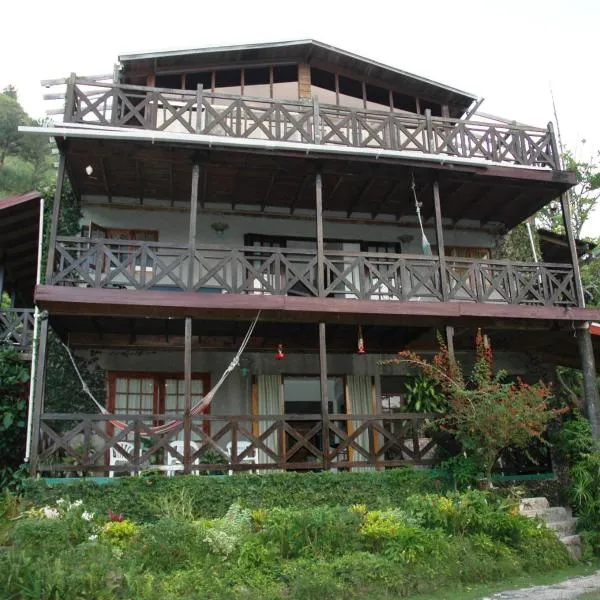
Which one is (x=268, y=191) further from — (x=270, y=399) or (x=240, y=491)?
(x=240, y=491)

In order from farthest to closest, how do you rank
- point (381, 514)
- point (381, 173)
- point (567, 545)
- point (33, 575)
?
point (381, 173), point (567, 545), point (381, 514), point (33, 575)

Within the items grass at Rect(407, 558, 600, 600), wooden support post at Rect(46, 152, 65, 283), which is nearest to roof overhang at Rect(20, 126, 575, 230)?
wooden support post at Rect(46, 152, 65, 283)

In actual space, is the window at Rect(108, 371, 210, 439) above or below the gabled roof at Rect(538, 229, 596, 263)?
below

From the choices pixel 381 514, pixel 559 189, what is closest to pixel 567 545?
pixel 381 514

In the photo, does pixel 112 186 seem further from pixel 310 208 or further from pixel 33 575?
pixel 33 575

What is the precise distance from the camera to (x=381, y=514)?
28.4ft

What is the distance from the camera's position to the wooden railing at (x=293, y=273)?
11.1m

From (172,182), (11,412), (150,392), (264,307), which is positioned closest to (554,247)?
(264,307)

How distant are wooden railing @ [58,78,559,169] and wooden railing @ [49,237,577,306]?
7.24 ft

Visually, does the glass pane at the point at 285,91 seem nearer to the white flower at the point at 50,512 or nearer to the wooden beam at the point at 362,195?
the wooden beam at the point at 362,195

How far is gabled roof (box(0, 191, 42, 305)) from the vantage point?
1346cm

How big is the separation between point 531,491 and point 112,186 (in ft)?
34.5

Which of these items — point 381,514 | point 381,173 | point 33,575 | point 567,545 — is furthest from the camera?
point 381,173

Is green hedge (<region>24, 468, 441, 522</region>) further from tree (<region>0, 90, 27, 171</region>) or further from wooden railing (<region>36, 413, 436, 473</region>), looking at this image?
tree (<region>0, 90, 27, 171</region>)
